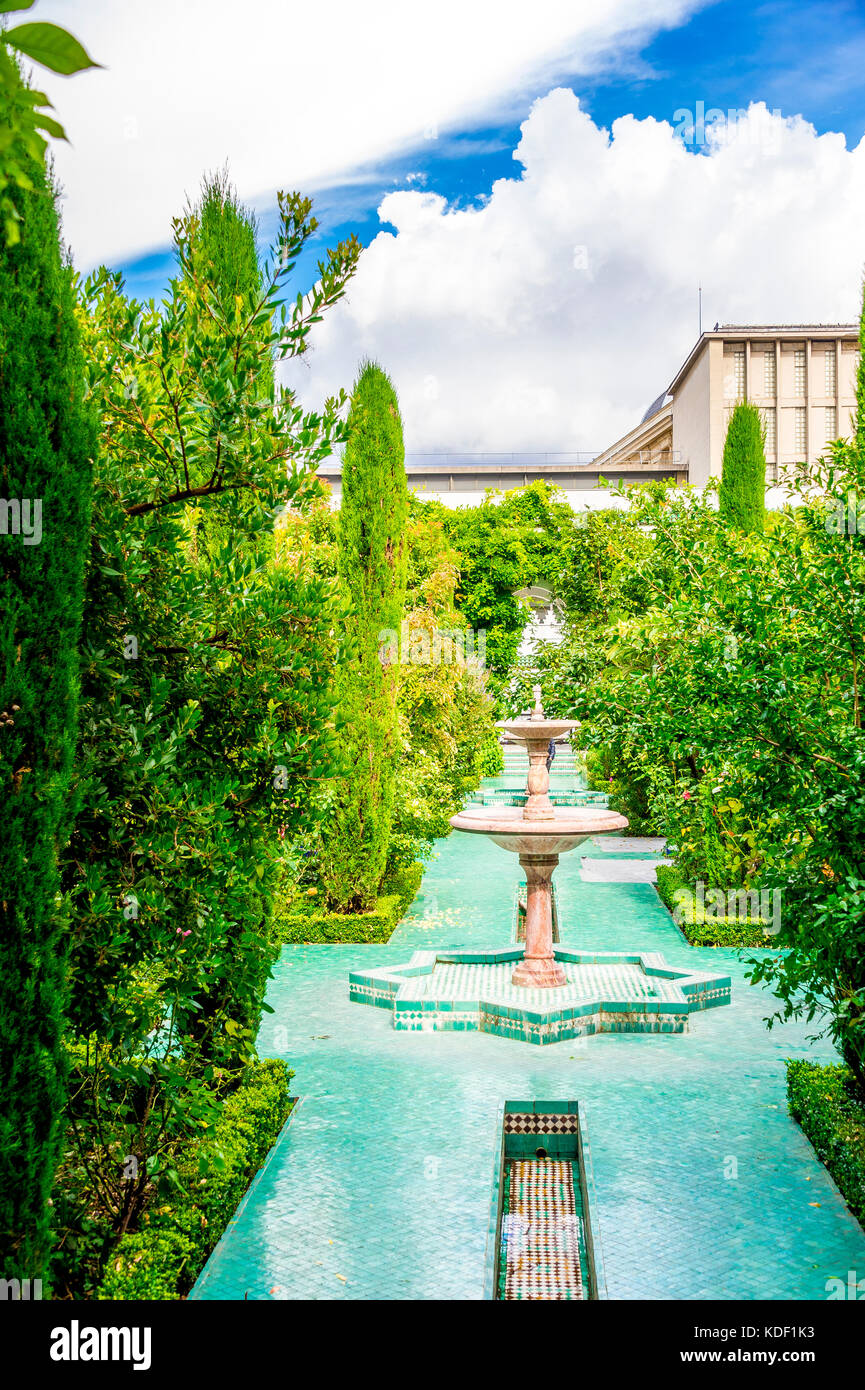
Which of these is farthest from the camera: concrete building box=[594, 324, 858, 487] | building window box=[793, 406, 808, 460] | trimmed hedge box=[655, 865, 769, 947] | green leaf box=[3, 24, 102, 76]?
building window box=[793, 406, 808, 460]

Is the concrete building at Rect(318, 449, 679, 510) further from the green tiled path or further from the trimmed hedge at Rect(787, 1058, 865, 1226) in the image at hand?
the trimmed hedge at Rect(787, 1058, 865, 1226)

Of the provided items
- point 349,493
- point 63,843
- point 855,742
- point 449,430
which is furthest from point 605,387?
point 449,430

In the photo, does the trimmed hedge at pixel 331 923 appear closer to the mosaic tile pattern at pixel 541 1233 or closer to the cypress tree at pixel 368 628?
the cypress tree at pixel 368 628

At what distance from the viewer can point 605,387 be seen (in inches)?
1098

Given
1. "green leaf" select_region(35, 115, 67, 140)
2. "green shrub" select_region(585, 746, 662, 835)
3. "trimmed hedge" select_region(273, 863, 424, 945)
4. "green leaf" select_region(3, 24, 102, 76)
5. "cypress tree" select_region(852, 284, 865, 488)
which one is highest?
"cypress tree" select_region(852, 284, 865, 488)

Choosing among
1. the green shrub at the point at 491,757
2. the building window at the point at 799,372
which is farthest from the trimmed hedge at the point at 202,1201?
the building window at the point at 799,372

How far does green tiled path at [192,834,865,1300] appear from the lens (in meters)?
5.27

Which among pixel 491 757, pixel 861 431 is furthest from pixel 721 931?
pixel 491 757

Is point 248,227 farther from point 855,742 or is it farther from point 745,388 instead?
point 745,388

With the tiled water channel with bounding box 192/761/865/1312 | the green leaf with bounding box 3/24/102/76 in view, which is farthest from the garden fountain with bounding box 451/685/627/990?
the green leaf with bounding box 3/24/102/76

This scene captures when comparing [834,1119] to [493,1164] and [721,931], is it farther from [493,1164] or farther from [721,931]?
[721,931]

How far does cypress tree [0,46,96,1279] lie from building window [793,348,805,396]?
61.4 m

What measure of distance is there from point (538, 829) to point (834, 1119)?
13.7 feet

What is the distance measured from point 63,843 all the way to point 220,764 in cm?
124
